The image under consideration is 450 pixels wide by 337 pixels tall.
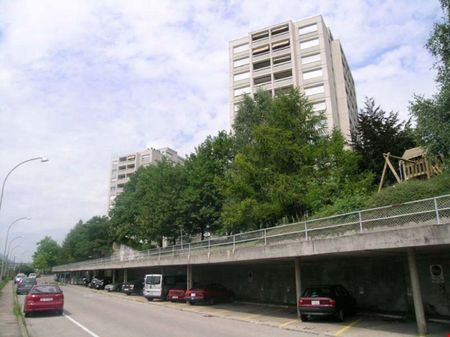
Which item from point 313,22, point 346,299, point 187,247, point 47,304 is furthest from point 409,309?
point 313,22

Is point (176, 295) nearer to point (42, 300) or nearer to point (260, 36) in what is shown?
point (42, 300)

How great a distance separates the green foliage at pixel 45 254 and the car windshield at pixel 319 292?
442 feet

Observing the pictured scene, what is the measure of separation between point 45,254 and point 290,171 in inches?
5312

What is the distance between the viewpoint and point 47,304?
19.8m

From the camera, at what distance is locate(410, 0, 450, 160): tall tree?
1886cm

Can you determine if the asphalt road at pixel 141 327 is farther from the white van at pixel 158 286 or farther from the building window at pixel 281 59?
the building window at pixel 281 59

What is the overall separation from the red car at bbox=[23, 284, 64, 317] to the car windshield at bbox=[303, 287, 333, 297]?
→ 1218 centimetres

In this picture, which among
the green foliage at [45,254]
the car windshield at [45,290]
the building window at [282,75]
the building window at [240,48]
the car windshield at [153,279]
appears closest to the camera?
the car windshield at [45,290]

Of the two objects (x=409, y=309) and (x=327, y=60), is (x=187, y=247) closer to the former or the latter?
(x=409, y=309)

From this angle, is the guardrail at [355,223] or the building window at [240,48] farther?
the building window at [240,48]

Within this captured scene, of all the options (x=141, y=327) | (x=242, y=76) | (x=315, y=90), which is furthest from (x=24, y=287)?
(x=315, y=90)

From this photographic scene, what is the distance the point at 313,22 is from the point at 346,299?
163 feet

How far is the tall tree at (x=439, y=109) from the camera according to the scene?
18.9 m

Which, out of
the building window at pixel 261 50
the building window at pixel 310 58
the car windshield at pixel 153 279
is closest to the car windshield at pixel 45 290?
the car windshield at pixel 153 279
